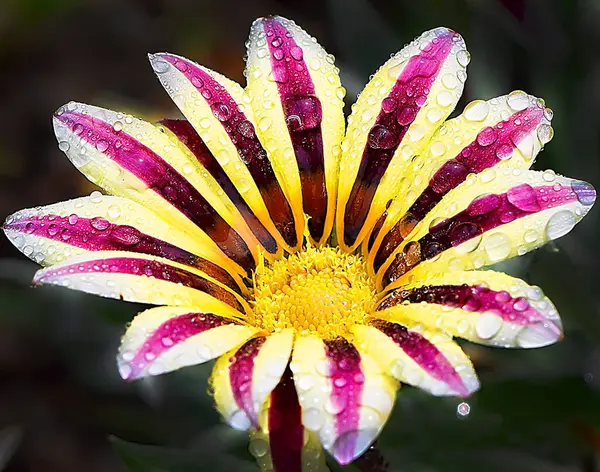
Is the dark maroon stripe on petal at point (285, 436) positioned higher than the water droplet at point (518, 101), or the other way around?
the water droplet at point (518, 101)

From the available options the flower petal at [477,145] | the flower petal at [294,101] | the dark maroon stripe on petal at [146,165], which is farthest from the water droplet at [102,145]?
the flower petal at [477,145]

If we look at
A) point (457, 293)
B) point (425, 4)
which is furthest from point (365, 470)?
point (425, 4)

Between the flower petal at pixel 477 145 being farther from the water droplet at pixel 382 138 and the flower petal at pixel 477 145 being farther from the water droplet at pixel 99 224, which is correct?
the water droplet at pixel 99 224

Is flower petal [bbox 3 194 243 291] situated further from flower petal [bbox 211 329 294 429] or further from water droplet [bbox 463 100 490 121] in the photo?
water droplet [bbox 463 100 490 121]

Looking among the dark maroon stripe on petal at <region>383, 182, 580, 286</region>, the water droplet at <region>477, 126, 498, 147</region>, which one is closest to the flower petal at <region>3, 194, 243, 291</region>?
the dark maroon stripe on petal at <region>383, 182, 580, 286</region>

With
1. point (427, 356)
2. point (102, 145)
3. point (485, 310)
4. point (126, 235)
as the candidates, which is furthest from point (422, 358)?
point (102, 145)

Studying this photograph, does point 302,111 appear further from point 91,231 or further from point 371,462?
point 371,462

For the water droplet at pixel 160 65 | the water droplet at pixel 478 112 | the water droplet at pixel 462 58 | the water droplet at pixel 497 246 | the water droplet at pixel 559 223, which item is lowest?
the water droplet at pixel 497 246
